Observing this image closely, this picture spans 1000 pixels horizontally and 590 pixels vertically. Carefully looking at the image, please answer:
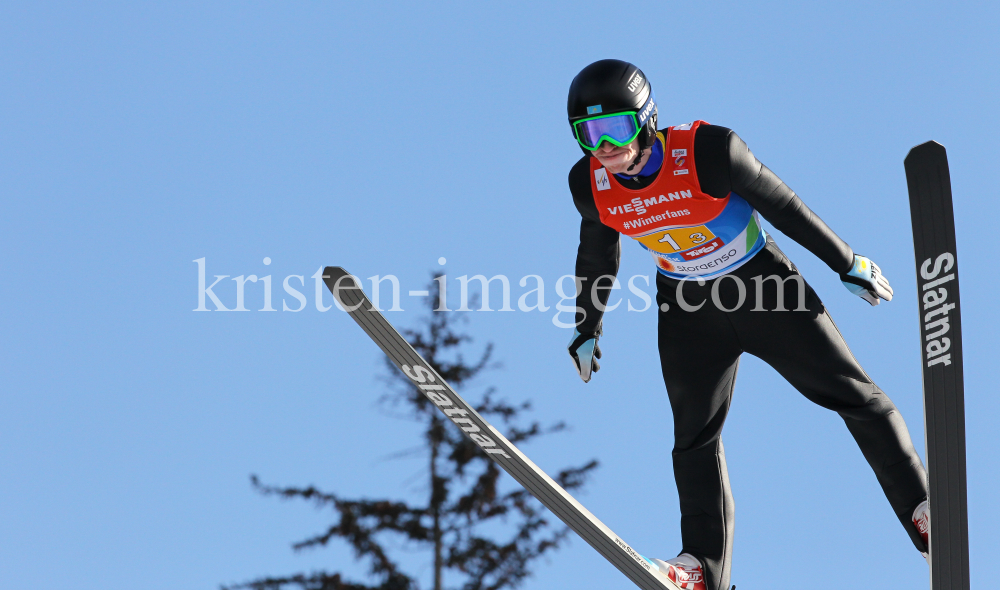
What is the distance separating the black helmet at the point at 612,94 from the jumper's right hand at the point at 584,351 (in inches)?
48.9

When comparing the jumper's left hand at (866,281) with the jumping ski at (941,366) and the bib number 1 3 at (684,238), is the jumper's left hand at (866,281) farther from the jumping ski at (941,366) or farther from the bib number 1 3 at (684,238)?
the bib number 1 3 at (684,238)

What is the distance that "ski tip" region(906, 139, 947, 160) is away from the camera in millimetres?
3785

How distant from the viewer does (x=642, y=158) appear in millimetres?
4238

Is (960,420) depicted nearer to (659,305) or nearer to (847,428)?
(847,428)

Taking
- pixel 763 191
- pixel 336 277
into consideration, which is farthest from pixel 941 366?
pixel 336 277

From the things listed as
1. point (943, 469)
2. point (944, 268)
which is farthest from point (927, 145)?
point (943, 469)

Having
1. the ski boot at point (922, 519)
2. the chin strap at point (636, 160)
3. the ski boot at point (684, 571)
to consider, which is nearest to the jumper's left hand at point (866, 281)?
the ski boot at point (922, 519)

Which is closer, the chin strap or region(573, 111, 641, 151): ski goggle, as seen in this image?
region(573, 111, 641, 151): ski goggle

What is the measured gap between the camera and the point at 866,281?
14.2 ft

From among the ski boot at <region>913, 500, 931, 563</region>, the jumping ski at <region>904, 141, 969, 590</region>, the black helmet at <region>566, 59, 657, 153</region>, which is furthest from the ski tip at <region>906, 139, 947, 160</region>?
the ski boot at <region>913, 500, 931, 563</region>

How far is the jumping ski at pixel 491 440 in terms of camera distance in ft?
15.1

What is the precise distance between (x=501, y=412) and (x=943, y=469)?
41.0 ft

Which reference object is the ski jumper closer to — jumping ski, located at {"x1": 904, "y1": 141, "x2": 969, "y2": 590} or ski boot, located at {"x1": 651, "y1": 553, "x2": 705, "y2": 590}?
ski boot, located at {"x1": 651, "y1": 553, "x2": 705, "y2": 590}

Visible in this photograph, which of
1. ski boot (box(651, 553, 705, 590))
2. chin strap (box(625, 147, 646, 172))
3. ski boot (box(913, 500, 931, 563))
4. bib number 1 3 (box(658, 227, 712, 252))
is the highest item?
chin strap (box(625, 147, 646, 172))
